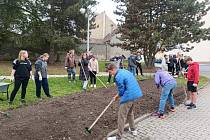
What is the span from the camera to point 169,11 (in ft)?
101

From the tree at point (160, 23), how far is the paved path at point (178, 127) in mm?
17139

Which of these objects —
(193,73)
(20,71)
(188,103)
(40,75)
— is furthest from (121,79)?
(188,103)

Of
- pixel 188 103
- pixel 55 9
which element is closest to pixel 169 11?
pixel 55 9

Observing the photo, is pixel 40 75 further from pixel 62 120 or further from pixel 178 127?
pixel 178 127

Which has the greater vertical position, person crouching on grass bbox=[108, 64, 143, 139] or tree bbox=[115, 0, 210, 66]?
tree bbox=[115, 0, 210, 66]

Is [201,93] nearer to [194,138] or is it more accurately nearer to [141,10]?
[194,138]

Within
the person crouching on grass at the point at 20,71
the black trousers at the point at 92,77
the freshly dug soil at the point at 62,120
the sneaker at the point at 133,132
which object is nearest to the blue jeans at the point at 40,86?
the person crouching on grass at the point at 20,71

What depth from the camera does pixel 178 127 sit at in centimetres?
1014

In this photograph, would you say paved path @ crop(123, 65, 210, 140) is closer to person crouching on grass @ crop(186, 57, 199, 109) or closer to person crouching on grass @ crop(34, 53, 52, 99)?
person crouching on grass @ crop(186, 57, 199, 109)

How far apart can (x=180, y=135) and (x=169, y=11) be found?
22530mm

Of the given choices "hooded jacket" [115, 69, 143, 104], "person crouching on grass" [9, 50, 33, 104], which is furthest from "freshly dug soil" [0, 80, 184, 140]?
"person crouching on grass" [9, 50, 33, 104]

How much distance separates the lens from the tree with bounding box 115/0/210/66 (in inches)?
1161

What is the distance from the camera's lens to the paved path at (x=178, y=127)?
9.08 metres

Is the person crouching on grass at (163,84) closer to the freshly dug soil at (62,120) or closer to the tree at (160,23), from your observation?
the freshly dug soil at (62,120)
